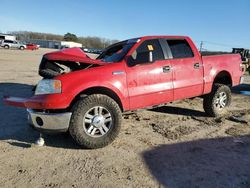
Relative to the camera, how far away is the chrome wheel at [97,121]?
4.78 meters

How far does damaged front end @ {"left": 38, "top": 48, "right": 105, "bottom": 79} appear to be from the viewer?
5020 millimetres

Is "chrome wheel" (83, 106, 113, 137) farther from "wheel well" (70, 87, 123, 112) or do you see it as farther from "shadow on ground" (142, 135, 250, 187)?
"shadow on ground" (142, 135, 250, 187)

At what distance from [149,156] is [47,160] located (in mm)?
Result: 1551

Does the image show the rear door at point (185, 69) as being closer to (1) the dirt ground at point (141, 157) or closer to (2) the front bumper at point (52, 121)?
(1) the dirt ground at point (141, 157)

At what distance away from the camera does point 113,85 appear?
198 inches

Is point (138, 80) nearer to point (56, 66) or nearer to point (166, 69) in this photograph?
point (166, 69)

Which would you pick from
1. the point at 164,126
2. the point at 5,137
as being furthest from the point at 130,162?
the point at 5,137

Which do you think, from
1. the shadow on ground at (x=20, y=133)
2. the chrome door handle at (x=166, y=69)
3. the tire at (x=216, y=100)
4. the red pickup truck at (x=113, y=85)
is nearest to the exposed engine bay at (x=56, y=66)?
the red pickup truck at (x=113, y=85)

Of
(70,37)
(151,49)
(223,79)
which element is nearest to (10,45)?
(223,79)

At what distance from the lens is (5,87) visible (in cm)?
1055

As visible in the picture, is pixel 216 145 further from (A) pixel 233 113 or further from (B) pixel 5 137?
(B) pixel 5 137

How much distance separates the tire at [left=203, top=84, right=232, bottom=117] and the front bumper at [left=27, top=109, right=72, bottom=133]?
12.0ft

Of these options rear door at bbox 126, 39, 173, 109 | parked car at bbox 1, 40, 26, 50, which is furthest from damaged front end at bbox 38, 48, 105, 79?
parked car at bbox 1, 40, 26, 50

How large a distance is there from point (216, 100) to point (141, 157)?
324 cm
